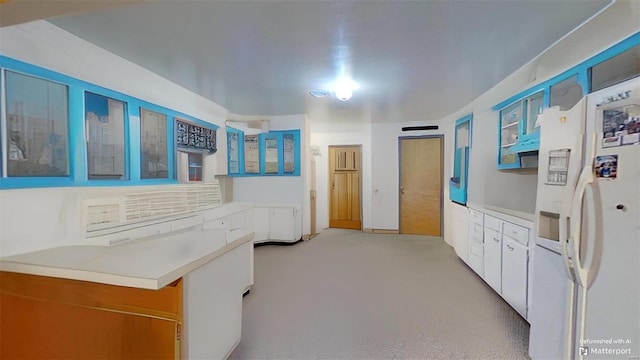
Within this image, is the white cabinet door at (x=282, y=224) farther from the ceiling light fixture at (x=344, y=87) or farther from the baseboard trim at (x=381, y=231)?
the ceiling light fixture at (x=344, y=87)

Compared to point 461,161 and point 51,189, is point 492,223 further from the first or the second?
point 51,189

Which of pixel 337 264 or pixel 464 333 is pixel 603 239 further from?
pixel 337 264

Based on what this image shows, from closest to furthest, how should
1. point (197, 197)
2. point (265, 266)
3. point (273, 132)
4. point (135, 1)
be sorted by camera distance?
1. point (135, 1)
2. point (197, 197)
3. point (265, 266)
4. point (273, 132)

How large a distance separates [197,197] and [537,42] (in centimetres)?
340

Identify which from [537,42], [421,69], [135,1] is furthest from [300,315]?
[537,42]

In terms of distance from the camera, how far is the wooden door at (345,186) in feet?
18.8

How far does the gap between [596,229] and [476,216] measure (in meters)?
1.89

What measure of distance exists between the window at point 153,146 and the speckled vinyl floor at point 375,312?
1.54 meters

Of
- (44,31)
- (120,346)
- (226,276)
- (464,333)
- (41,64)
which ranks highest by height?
(44,31)

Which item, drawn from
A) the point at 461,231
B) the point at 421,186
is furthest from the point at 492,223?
the point at 421,186

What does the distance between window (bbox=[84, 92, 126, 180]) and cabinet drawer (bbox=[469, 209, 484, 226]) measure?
11.8 feet

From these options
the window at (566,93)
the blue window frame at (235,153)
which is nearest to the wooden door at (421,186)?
the window at (566,93)

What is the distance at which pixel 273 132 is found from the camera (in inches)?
178

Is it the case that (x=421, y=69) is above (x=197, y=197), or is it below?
above
